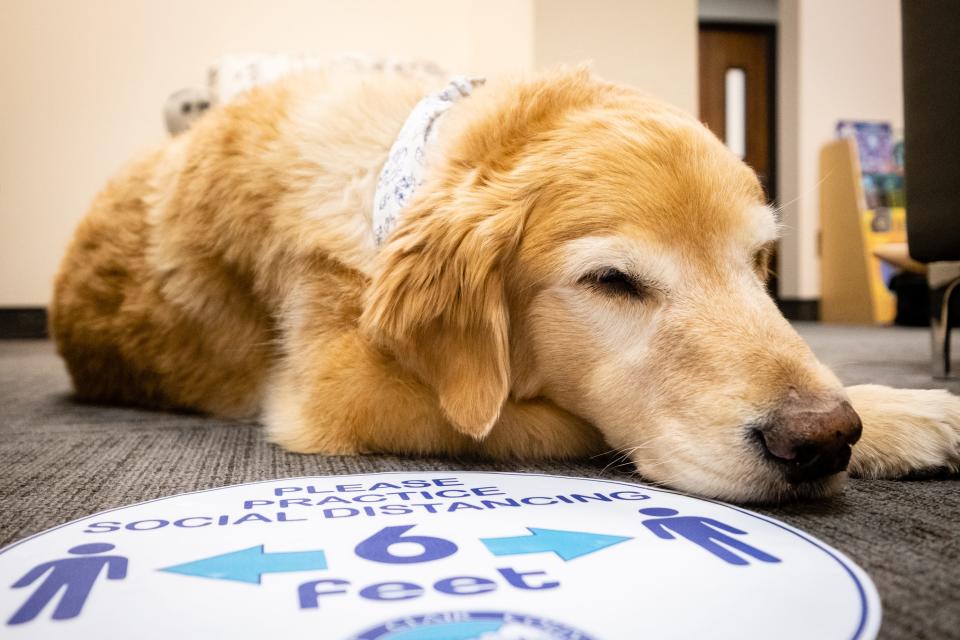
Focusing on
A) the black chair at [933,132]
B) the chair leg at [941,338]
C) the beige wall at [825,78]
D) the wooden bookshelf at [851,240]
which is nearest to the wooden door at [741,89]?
the beige wall at [825,78]

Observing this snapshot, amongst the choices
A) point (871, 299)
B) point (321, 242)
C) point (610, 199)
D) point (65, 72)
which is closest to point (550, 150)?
point (610, 199)

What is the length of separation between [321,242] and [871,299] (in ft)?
20.7

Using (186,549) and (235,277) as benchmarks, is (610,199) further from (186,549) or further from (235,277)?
(235,277)

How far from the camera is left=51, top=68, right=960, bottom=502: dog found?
1021mm

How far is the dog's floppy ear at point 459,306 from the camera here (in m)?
1.21

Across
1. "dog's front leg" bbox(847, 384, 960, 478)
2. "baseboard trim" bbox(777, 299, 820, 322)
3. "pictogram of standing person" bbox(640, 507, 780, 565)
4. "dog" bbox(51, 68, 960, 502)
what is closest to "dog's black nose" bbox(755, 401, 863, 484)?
"dog" bbox(51, 68, 960, 502)

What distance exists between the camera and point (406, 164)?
1440 mm

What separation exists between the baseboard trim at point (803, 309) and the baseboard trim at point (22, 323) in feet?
21.8

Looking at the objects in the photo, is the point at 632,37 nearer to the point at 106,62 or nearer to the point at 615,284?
the point at 106,62

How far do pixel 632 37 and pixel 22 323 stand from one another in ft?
19.0

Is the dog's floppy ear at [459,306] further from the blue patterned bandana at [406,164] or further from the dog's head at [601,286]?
the blue patterned bandana at [406,164]

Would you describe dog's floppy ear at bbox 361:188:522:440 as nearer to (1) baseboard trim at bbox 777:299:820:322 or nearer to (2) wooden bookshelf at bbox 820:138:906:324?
(2) wooden bookshelf at bbox 820:138:906:324

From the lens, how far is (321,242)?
4.79 feet

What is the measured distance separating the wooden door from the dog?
7177 mm
